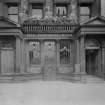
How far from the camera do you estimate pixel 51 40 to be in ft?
43.9

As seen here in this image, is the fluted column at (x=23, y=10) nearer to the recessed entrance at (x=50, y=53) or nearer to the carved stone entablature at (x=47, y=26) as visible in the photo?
the carved stone entablature at (x=47, y=26)

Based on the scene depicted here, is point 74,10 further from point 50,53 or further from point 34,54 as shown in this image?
point 34,54

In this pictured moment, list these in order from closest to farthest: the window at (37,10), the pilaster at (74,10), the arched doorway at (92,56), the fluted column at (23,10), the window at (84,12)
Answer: the arched doorway at (92,56) < the fluted column at (23,10) < the pilaster at (74,10) < the window at (84,12) < the window at (37,10)

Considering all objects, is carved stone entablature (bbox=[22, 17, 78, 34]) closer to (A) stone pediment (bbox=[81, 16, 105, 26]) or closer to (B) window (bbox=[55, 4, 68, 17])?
(B) window (bbox=[55, 4, 68, 17])

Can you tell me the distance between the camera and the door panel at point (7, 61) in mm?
12117

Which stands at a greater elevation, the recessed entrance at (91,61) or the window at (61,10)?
the window at (61,10)

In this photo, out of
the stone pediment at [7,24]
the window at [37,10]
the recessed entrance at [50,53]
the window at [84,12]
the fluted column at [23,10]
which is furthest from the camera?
the window at [37,10]

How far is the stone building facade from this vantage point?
11461mm

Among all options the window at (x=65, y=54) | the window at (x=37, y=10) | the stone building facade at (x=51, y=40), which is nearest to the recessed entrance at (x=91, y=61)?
the stone building facade at (x=51, y=40)

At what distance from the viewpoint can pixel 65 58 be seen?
44.3 feet

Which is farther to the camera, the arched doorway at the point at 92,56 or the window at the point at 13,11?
the window at the point at 13,11

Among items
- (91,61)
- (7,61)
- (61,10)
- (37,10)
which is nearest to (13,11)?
(37,10)

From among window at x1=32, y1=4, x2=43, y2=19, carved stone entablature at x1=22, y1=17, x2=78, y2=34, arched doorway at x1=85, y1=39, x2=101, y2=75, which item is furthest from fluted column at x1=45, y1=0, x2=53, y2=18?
arched doorway at x1=85, y1=39, x2=101, y2=75

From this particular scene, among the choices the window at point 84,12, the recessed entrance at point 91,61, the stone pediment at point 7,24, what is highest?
the window at point 84,12
